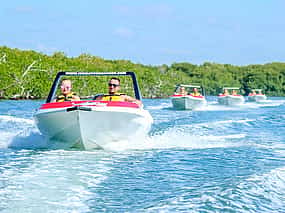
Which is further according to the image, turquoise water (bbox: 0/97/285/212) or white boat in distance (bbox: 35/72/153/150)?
white boat in distance (bbox: 35/72/153/150)

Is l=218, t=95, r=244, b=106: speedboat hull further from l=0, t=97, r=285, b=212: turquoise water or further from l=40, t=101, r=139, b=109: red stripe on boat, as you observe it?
l=40, t=101, r=139, b=109: red stripe on boat

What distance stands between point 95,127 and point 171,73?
72.2 meters

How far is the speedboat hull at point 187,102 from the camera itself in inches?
1112

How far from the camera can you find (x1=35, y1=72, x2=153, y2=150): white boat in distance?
313 inches

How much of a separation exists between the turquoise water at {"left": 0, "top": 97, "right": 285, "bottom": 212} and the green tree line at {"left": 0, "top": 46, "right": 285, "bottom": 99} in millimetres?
36727

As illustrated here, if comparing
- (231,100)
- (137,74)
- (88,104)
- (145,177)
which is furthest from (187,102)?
(137,74)

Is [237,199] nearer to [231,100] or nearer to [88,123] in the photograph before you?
[88,123]

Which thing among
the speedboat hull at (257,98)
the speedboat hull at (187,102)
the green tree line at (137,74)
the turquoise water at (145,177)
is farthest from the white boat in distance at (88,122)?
the speedboat hull at (257,98)

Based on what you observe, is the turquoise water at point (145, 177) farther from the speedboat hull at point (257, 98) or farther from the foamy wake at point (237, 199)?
the speedboat hull at point (257, 98)

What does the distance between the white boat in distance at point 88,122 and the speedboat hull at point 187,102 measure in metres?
19.6

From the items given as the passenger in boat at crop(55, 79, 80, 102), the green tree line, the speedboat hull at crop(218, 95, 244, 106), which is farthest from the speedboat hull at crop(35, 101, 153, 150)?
the green tree line

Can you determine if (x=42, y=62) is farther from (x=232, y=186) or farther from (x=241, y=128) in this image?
(x=232, y=186)

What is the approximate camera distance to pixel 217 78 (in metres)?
94.8

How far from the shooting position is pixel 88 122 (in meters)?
8.00
